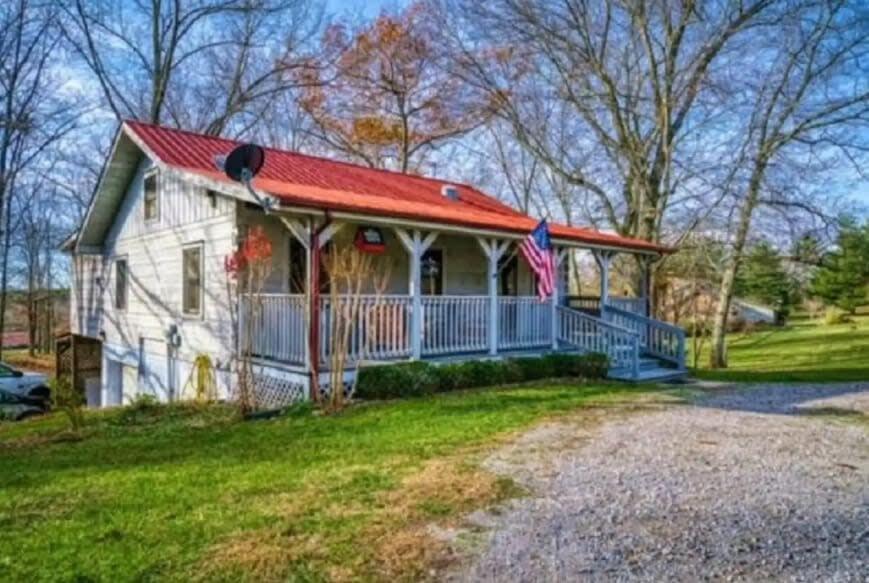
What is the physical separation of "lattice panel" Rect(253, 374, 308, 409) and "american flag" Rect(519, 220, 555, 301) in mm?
4420

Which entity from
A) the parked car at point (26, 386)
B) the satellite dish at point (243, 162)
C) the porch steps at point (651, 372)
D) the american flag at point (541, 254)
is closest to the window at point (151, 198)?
the parked car at point (26, 386)

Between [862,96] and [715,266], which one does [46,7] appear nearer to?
[715,266]

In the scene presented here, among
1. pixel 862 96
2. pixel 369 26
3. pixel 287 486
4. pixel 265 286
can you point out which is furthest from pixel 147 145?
pixel 862 96

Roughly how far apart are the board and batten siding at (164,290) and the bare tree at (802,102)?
14.9 meters

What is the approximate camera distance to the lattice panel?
948 cm

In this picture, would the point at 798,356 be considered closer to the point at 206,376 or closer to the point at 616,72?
the point at 616,72

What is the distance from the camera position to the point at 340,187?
43.2ft

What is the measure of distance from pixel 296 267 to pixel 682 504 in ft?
27.5

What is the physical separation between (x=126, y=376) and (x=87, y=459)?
1006cm

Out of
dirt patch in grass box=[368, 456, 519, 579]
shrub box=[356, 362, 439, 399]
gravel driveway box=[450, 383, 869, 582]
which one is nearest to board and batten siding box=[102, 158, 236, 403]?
shrub box=[356, 362, 439, 399]

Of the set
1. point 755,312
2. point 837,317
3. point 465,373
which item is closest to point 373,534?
point 465,373

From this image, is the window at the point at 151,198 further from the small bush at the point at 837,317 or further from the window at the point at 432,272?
the small bush at the point at 837,317

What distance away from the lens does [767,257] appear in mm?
20312

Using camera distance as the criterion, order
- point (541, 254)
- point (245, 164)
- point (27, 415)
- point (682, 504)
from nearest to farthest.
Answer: point (682, 504)
point (245, 164)
point (541, 254)
point (27, 415)
